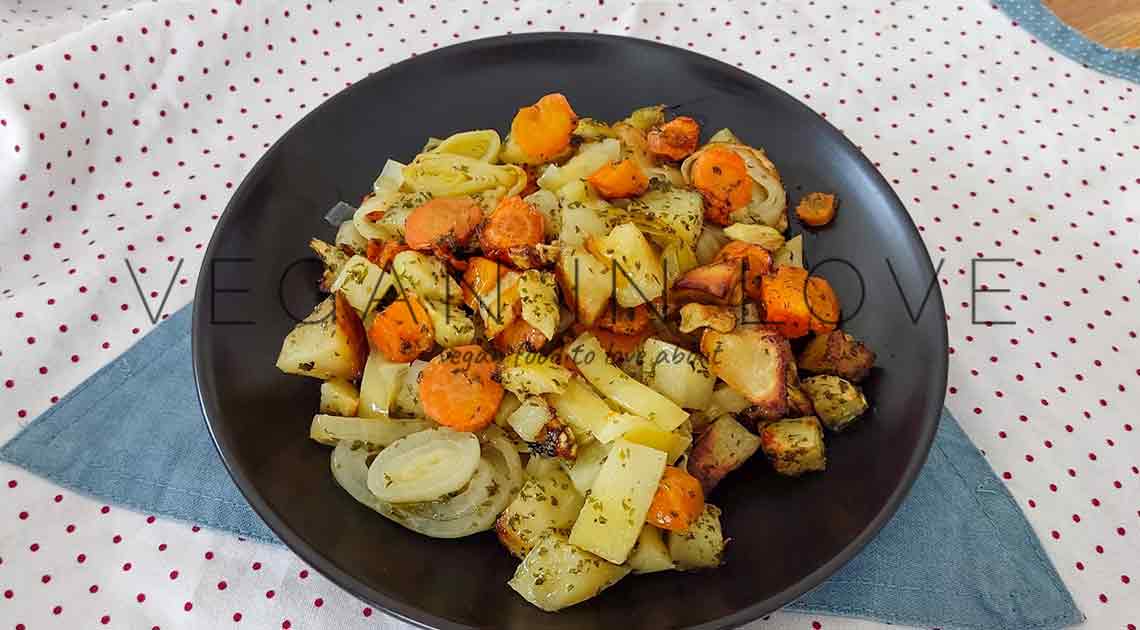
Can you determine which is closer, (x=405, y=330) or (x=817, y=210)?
(x=405, y=330)

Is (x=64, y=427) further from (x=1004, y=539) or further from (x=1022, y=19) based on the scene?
(x=1022, y=19)

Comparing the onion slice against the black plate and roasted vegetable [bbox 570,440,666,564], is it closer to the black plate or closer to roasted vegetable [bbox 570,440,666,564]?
the black plate

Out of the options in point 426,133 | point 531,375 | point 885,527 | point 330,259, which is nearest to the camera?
point 531,375

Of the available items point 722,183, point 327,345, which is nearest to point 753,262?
point 722,183

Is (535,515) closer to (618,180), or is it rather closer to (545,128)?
(618,180)

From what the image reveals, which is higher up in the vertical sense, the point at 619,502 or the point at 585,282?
the point at 585,282

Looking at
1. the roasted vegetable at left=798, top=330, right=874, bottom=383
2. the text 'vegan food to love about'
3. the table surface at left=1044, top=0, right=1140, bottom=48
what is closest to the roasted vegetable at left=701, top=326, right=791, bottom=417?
the text 'vegan food to love about'

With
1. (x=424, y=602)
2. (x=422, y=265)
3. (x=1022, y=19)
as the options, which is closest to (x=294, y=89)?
(x=422, y=265)
